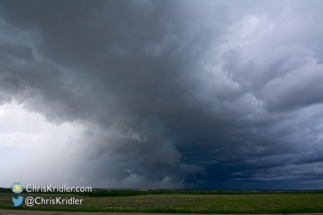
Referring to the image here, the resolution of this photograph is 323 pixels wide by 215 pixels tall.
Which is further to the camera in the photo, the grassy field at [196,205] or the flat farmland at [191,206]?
the grassy field at [196,205]

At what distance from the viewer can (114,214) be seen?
2514cm

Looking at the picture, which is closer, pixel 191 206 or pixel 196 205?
pixel 191 206

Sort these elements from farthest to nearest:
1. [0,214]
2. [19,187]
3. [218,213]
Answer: [19,187] → [218,213] → [0,214]

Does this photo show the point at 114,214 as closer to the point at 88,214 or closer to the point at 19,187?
the point at 88,214

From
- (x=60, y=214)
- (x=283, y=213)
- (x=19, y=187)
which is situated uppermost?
(x=19, y=187)

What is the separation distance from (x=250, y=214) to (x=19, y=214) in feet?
69.0

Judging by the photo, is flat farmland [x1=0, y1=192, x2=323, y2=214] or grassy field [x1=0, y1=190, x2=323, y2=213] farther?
grassy field [x1=0, y1=190, x2=323, y2=213]

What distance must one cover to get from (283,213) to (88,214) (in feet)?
59.0

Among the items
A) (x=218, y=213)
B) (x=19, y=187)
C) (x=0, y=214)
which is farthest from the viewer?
(x=19, y=187)

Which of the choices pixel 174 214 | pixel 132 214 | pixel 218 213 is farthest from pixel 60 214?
pixel 218 213

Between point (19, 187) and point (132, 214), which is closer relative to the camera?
point (132, 214)

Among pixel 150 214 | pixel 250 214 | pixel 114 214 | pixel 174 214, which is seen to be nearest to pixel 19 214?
pixel 114 214

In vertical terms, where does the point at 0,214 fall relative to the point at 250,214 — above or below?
above

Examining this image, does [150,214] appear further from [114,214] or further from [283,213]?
[283,213]
